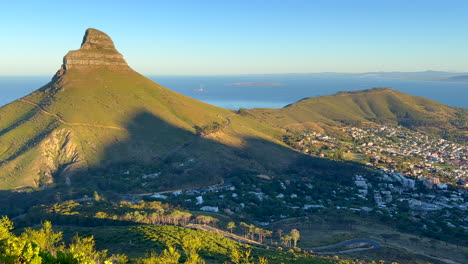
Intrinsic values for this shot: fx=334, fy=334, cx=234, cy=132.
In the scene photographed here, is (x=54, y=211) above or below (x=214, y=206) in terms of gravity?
above

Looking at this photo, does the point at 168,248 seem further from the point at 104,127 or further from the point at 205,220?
the point at 104,127

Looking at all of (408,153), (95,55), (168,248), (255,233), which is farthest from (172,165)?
(408,153)

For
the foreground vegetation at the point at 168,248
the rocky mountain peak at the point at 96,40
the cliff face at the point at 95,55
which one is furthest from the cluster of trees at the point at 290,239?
the rocky mountain peak at the point at 96,40

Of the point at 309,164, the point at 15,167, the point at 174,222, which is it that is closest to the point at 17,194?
the point at 15,167

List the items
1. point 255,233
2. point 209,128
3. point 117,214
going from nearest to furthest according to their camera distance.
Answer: point 255,233
point 117,214
point 209,128

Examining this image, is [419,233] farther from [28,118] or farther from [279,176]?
[28,118]

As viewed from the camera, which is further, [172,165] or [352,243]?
[172,165]
